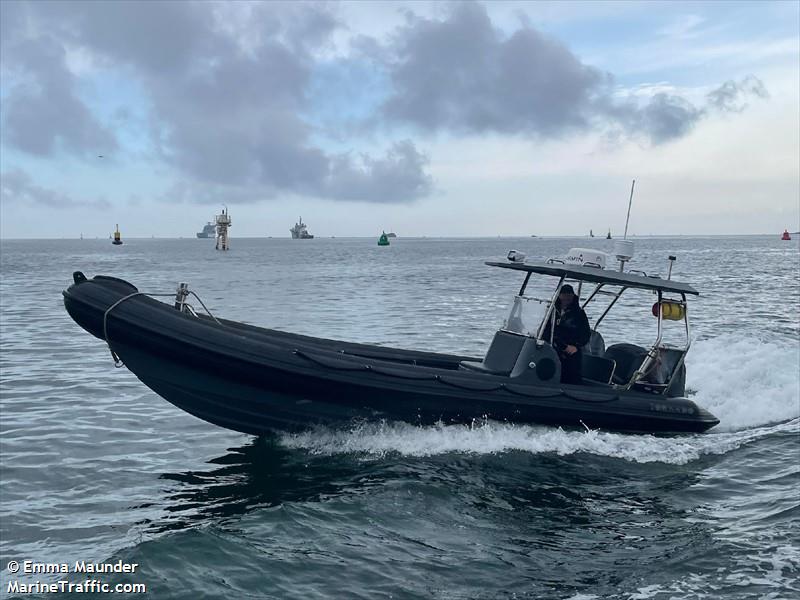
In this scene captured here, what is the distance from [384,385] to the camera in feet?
28.8

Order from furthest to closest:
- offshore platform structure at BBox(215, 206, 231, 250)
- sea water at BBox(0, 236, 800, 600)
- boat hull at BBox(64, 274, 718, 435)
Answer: offshore platform structure at BBox(215, 206, 231, 250) < boat hull at BBox(64, 274, 718, 435) < sea water at BBox(0, 236, 800, 600)

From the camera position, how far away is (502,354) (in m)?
9.66

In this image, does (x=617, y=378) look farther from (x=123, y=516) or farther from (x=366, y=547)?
(x=123, y=516)

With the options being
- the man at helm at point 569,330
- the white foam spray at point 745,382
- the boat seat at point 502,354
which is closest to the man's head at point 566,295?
Answer: the man at helm at point 569,330

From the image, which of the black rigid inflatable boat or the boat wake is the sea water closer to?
the boat wake

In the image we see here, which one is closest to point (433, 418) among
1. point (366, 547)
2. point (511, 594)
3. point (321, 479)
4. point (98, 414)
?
point (321, 479)

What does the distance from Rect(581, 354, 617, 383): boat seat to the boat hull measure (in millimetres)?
796

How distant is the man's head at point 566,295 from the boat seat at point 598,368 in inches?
49.4

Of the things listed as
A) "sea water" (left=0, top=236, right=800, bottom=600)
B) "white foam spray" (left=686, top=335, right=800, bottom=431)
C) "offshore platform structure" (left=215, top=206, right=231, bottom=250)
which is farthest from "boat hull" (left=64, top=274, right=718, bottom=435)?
"offshore platform structure" (left=215, top=206, right=231, bottom=250)

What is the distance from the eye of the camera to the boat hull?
8.44 metres

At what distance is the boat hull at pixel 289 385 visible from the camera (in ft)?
27.7

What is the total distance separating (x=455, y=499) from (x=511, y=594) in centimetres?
200

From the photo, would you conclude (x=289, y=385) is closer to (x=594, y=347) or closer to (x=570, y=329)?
(x=570, y=329)

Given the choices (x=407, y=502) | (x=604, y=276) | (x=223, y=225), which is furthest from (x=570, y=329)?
(x=223, y=225)
